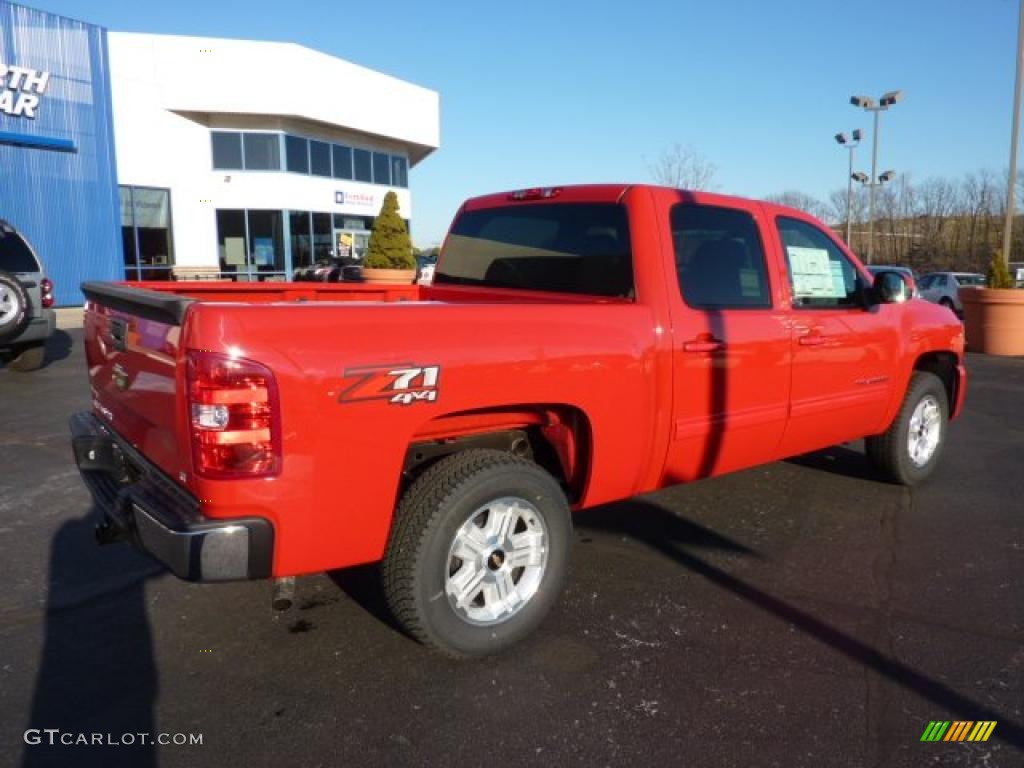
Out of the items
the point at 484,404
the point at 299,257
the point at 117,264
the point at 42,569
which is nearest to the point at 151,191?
the point at 117,264

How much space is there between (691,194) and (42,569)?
3838 millimetres

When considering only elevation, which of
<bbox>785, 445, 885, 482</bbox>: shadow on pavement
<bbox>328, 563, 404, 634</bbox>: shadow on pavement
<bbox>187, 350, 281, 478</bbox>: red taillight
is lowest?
<bbox>328, 563, 404, 634</bbox>: shadow on pavement

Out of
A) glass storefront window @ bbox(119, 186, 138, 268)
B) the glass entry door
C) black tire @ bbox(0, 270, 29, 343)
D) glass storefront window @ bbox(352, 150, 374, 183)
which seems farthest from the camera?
glass storefront window @ bbox(352, 150, 374, 183)

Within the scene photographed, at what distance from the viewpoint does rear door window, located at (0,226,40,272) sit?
9.71m

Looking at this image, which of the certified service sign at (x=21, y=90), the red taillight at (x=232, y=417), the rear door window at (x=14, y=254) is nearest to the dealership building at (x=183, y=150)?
the certified service sign at (x=21, y=90)

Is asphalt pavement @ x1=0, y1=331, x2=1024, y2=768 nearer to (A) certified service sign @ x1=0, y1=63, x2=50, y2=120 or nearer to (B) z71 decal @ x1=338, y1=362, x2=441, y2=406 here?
(B) z71 decal @ x1=338, y1=362, x2=441, y2=406

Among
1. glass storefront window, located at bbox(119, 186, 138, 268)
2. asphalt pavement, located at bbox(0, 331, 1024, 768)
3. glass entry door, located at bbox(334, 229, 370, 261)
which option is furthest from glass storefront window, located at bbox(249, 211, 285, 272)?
asphalt pavement, located at bbox(0, 331, 1024, 768)

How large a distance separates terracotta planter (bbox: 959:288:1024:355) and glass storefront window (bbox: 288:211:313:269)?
1967cm

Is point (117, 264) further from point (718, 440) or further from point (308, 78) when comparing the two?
point (718, 440)

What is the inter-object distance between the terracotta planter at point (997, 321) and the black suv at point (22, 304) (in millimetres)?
14488

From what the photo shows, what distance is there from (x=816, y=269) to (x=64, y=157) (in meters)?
21.4

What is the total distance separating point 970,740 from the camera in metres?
2.66

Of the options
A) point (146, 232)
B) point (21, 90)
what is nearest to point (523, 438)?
point (21, 90)

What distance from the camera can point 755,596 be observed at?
12.4 ft
